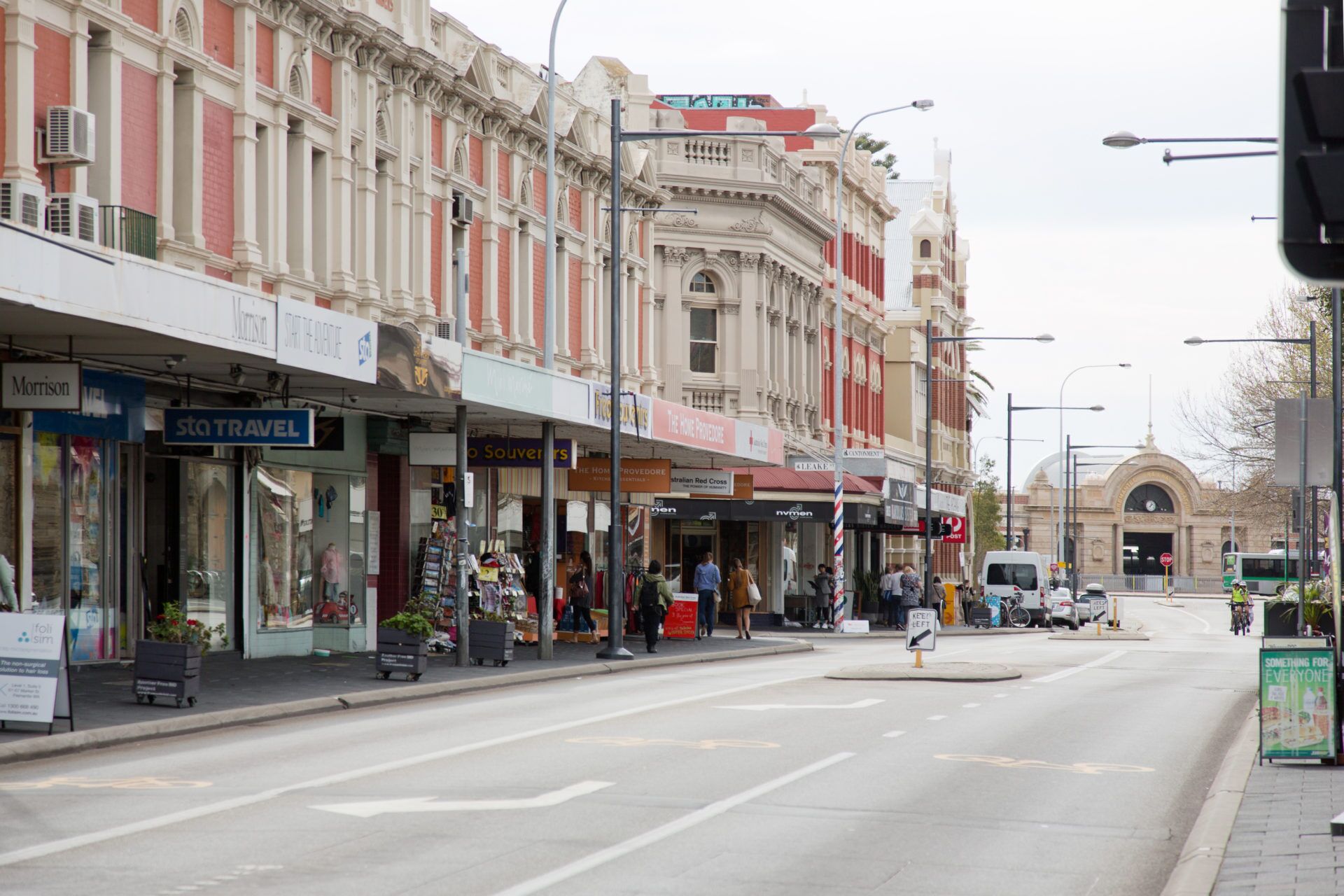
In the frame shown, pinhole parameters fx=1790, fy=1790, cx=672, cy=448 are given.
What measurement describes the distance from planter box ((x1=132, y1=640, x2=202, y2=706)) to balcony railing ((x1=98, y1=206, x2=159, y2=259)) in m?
5.94

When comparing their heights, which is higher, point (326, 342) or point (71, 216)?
point (71, 216)

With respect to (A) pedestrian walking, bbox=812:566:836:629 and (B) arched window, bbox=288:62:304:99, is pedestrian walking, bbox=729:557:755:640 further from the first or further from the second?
(B) arched window, bbox=288:62:304:99

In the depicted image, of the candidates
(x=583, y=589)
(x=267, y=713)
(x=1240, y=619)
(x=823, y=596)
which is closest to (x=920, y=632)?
(x=583, y=589)

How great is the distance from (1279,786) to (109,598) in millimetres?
14426

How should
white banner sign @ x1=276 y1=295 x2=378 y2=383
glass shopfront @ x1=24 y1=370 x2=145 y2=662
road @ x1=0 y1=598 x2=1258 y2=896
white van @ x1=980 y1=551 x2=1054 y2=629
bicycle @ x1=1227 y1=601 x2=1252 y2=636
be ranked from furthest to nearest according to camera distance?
white van @ x1=980 y1=551 x2=1054 y2=629 < bicycle @ x1=1227 y1=601 x2=1252 y2=636 < glass shopfront @ x1=24 y1=370 x2=145 y2=662 < white banner sign @ x1=276 y1=295 x2=378 y2=383 < road @ x1=0 y1=598 x2=1258 y2=896

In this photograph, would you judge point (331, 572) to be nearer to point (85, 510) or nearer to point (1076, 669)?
point (85, 510)

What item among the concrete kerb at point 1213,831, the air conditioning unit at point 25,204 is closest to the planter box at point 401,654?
the air conditioning unit at point 25,204

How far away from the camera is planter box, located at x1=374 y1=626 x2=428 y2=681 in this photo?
21.4m

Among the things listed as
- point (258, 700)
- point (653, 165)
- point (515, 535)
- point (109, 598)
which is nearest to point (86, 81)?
point (109, 598)

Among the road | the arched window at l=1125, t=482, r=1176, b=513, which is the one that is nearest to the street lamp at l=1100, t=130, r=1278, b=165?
the road

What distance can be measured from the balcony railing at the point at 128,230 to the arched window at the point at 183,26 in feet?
9.87

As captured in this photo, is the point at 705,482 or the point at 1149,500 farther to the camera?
the point at 1149,500

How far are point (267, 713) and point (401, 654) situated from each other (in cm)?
406

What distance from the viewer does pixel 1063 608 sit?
2559 inches
